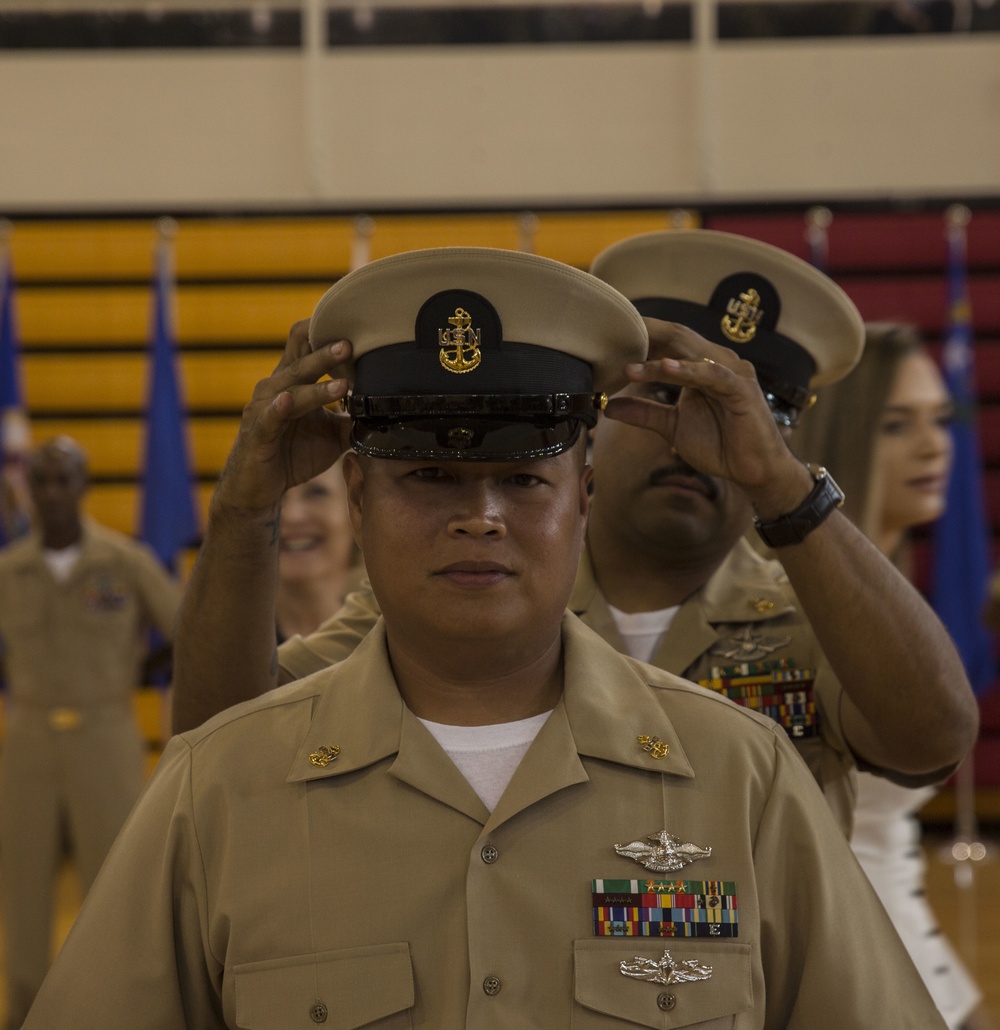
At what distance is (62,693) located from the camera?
16.1 feet

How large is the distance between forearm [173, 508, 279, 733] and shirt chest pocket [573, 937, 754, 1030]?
0.56m

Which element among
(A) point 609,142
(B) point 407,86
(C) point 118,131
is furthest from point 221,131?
(A) point 609,142

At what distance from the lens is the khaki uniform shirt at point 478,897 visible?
4.31 ft

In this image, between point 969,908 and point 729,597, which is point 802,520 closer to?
point 729,597

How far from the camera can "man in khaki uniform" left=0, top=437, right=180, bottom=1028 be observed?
14.7 feet

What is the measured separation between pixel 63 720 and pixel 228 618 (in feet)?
11.4

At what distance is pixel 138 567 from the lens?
16.9 feet

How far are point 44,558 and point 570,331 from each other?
415 cm

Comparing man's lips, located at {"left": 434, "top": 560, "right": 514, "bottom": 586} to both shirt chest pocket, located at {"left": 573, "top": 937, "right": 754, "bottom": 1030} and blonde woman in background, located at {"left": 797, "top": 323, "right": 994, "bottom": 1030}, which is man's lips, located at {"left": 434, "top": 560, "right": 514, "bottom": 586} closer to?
shirt chest pocket, located at {"left": 573, "top": 937, "right": 754, "bottom": 1030}

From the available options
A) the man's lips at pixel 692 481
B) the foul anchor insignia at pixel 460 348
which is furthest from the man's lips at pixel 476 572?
the man's lips at pixel 692 481

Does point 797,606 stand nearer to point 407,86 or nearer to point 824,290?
point 824,290

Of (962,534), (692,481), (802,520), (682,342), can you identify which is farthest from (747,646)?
(962,534)

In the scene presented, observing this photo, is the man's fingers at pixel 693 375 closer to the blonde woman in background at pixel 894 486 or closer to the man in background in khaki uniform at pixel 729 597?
the man in background in khaki uniform at pixel 729 597

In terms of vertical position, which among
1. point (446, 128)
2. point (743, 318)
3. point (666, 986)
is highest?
point (446, 128)
